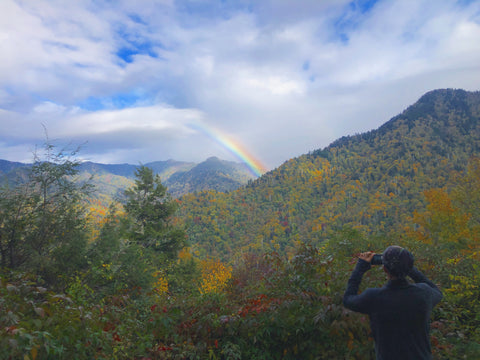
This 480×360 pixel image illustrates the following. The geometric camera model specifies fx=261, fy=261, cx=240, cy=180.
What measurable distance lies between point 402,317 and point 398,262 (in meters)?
0.40

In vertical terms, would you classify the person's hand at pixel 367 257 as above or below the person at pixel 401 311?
above

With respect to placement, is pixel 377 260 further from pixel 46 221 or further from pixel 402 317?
pixel 46 221

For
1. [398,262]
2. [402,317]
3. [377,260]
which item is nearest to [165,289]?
[377,260]

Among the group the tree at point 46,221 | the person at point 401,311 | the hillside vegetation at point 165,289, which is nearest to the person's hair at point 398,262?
the person at point 401,311

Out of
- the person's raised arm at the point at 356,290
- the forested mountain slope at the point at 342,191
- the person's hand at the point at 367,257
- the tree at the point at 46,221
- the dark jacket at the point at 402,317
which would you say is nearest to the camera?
the dark jacket at the point at 402,317

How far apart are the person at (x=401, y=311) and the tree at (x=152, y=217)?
56.0ft

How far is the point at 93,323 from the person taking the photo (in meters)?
2.94

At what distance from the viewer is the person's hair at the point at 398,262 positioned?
6.48ft

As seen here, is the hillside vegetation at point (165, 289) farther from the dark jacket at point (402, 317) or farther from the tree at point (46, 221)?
the dark jacket at point (402, 317)

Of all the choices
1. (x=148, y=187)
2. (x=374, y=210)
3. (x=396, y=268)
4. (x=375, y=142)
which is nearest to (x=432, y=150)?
(x=375, y=142)

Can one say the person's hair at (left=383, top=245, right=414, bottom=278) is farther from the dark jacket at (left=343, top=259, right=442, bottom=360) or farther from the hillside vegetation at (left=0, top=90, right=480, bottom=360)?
the hillside vegetation at (left=0, top=90, right=480, bottom=360)

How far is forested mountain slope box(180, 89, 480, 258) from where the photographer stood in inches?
4055

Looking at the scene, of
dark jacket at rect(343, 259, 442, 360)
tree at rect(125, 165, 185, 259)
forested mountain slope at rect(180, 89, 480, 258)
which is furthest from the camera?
forested mountain slope at rect(180, 89, 480, 258)

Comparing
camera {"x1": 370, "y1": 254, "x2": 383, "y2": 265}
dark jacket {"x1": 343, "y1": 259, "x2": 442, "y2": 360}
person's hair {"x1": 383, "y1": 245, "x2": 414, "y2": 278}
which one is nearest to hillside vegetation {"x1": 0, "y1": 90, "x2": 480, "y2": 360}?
dark jacket {"x1": 343, "y1": 259, "x2": 442, "y2": 360}
